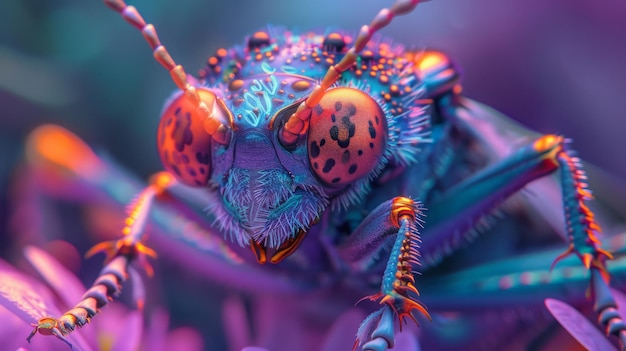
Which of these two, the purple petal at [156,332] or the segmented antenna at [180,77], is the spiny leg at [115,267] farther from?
the segmented antenna at [180,77]

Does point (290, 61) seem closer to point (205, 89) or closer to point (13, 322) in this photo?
point (205, 89)

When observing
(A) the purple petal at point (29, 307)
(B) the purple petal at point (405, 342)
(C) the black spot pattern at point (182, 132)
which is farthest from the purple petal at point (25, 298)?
(B) the purple petal at point (405, 342)

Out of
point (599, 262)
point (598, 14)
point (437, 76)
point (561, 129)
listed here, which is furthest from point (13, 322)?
point (598, 14)

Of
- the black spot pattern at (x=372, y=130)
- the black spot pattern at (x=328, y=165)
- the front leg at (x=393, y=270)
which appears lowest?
the front leg at (x=393, y=270)

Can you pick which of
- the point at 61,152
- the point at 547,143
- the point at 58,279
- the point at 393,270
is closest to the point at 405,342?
the point at 393,270

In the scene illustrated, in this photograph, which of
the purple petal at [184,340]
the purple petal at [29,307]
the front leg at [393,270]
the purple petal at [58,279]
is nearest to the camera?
the front leg at [393,270]

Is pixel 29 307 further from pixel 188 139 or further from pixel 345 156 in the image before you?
pixel 345 156
